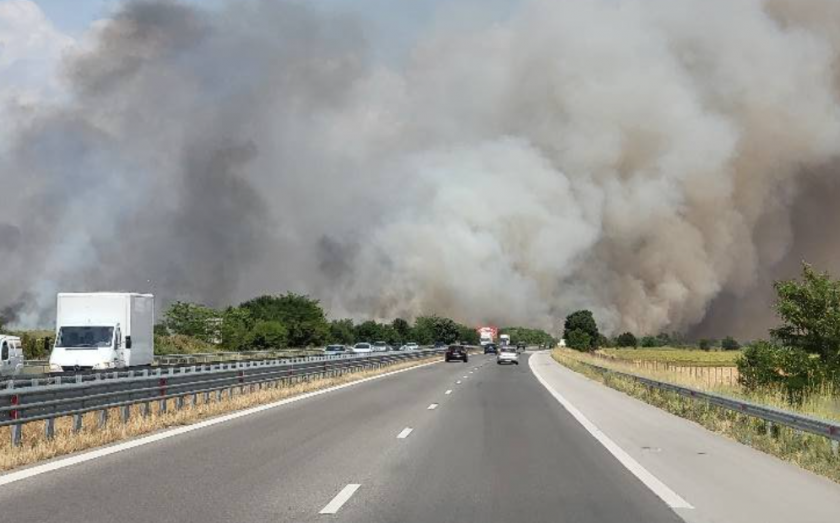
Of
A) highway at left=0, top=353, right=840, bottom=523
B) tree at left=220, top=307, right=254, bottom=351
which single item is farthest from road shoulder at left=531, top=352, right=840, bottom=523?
tree at left=220, top=307, right=254, bottom=351

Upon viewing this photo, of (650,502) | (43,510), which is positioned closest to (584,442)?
(650,502)

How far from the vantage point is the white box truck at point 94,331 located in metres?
37.9

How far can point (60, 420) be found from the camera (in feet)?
65.0

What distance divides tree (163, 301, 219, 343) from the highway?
15263 cm

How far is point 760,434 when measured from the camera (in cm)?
1747

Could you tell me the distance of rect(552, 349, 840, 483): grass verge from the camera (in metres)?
13.6

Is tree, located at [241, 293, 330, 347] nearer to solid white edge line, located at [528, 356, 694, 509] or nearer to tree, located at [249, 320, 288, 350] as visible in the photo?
tree, located at [249, 320, 288, 350]

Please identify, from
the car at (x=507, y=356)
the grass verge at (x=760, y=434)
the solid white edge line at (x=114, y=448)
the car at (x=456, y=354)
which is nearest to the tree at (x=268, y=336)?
the car at (x=456, y=354)

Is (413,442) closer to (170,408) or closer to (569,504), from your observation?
(569,504)

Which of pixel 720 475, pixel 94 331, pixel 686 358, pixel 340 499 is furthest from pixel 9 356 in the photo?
pixel 686 358

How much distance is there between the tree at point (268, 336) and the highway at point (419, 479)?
364 feet

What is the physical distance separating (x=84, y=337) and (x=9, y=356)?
380 centimetres

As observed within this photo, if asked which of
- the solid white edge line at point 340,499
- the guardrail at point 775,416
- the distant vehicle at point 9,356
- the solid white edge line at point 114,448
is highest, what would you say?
the distant vehicle at point 9,356

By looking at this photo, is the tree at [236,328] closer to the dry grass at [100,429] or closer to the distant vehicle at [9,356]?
the distant vehicle at [9,356]
